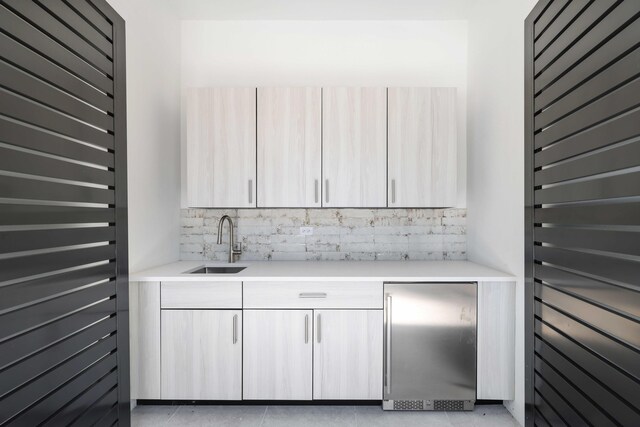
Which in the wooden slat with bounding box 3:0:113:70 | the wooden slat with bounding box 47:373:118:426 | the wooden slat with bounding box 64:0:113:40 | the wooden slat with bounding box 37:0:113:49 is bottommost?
the wooden slat with bounding box 47:373:118:426

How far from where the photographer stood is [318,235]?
9.11 feet

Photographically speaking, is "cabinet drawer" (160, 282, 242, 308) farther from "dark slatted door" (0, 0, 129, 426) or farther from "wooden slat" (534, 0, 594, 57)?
"wooden slat" (534, 0, 594, 57)

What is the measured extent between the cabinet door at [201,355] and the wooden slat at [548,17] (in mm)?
1992

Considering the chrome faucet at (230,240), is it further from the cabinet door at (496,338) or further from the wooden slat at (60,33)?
the cabinet door at (496,338)

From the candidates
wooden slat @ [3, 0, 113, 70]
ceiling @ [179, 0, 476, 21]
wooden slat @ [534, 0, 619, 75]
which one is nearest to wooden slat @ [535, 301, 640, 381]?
wooden slat @ [534, 0, 619, 75]

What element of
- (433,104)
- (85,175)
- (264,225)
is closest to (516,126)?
(433,104)

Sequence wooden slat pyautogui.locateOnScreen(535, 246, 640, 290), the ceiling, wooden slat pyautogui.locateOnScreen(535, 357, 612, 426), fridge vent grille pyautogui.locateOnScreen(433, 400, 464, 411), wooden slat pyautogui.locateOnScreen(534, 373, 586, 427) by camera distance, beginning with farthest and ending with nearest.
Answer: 1. the ceiling
2. fridge vent grille pyautogui.locateOnScreen(433, 400, 464, 411)
3. wooden slat pyautogui.locateOnScreen(534, 373, 586, 427)
4. wooden slat pyautogui.locateOnScreen(535, 357, 612, 426)
5. wooden slat pyautogui.locateOnScreen(535, 246, 640, 290)

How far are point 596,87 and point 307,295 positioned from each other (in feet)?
5.45

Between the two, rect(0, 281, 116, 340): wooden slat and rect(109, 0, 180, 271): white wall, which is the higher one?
rect(109, 0, 180, 271): white wall

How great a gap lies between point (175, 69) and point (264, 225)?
4.68ft

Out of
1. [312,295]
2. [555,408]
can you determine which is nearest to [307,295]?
[312,295]

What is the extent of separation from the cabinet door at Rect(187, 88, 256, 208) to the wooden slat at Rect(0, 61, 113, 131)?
1.25 m

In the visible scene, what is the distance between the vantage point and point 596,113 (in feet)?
2.96

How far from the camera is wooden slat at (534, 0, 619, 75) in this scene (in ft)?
2.85
